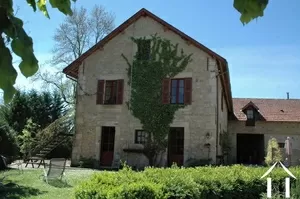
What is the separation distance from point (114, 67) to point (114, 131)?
3.57 m

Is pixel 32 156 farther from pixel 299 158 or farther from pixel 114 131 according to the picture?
pixel 299 158

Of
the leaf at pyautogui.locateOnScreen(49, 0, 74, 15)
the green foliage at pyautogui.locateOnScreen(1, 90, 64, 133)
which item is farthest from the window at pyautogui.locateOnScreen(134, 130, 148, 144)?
the leaf at pyautogui.locateOnScreen(49, 0, 74, 15)

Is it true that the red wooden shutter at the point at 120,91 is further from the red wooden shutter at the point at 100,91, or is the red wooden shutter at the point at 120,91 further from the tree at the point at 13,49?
the tree at the point at 13,49

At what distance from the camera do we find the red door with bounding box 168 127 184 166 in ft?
66.6

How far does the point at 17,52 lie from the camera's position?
44.4 inches

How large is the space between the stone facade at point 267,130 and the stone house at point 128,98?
23.2ft

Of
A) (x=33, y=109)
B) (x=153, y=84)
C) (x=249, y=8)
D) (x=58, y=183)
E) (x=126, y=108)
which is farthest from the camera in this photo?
(x=33, y=109)

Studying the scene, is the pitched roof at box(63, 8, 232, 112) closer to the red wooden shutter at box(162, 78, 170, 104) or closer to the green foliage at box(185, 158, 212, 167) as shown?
the red wooden shutter at box(162, 78, 170, 104)

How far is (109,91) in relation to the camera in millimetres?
21875

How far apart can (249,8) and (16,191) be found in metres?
10.6

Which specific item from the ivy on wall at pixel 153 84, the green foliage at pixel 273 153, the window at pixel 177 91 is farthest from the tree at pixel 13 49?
the green foliage at pixel 273 153

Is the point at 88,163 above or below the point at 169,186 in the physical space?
below

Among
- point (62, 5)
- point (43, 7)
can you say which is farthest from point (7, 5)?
point (43, 7)

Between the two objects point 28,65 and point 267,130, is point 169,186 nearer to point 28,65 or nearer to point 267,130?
point 28,65
